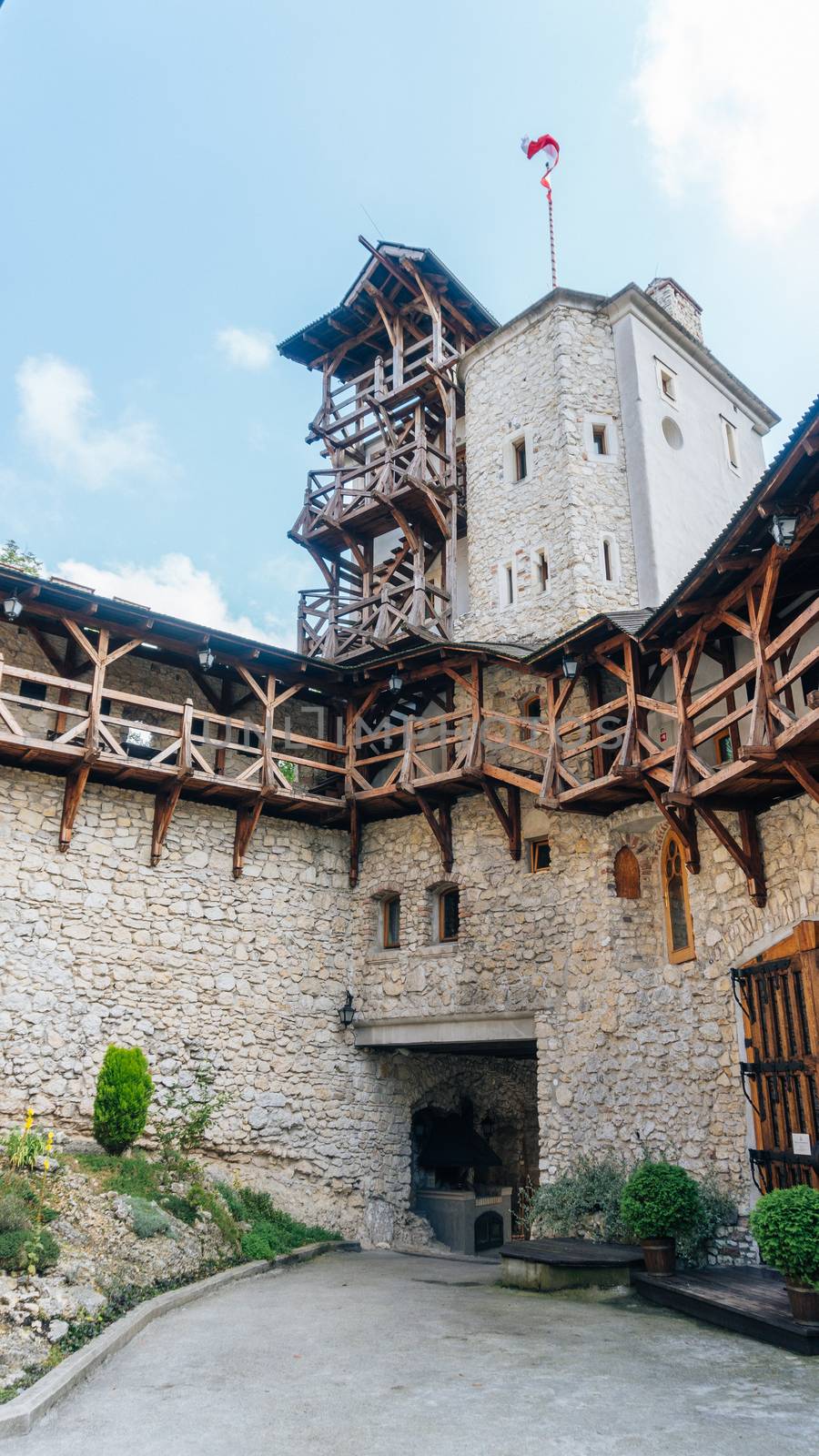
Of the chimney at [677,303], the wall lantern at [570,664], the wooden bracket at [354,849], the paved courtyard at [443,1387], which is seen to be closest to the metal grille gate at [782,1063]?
the paved courtyard at [443,1387]

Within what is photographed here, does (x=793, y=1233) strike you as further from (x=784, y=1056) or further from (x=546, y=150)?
(x=546, y=150)

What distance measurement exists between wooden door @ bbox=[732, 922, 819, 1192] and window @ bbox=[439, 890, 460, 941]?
5.31 m

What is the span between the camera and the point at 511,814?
13602 millimetres

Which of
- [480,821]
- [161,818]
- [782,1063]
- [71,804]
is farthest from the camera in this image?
[480,821]

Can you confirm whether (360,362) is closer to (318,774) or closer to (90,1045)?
(318,774)

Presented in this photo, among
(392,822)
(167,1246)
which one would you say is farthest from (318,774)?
(167,1246)

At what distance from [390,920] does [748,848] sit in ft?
22.6

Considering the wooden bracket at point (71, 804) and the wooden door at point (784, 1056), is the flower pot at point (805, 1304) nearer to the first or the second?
the wooden door at point (784, 1056)

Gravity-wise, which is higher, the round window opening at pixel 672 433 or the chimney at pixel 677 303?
the chimney at pixel 677 303

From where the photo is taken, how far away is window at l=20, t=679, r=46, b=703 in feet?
46.8

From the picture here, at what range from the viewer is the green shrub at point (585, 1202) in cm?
1088

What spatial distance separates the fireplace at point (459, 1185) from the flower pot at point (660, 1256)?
5957 millimetres

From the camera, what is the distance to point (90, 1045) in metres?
12.6

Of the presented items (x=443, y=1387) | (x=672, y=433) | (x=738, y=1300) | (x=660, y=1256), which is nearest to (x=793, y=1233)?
(x=738, y=1300)
